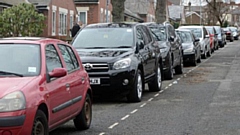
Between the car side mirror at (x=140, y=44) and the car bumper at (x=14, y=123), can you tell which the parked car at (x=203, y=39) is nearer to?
the car side mirror at (x=140, y=44)

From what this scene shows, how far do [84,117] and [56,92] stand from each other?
164cm

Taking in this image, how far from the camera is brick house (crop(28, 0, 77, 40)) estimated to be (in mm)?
35906

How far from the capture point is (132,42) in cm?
1390

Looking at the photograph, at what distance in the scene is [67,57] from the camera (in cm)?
933

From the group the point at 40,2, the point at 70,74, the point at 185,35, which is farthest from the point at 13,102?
the point at 40,2

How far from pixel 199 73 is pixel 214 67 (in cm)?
308

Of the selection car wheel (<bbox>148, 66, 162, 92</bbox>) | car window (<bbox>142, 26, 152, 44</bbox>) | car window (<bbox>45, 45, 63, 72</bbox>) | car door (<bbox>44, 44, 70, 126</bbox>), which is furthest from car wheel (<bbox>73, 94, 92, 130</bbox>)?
car wheel (<bbox>148, 66, 162, 92</bbox>)

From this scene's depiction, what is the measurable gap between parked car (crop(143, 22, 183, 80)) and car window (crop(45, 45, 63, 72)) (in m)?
8.88

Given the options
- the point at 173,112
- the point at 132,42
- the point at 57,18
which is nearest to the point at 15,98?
the point at 173,112

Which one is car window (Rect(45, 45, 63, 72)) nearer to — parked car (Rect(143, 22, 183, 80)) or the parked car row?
the parked car row

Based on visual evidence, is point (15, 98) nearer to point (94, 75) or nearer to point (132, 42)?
point (94, 75)

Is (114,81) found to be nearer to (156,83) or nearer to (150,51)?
(150,51)

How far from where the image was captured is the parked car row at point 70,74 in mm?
7141

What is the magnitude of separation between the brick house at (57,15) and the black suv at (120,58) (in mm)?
21025
